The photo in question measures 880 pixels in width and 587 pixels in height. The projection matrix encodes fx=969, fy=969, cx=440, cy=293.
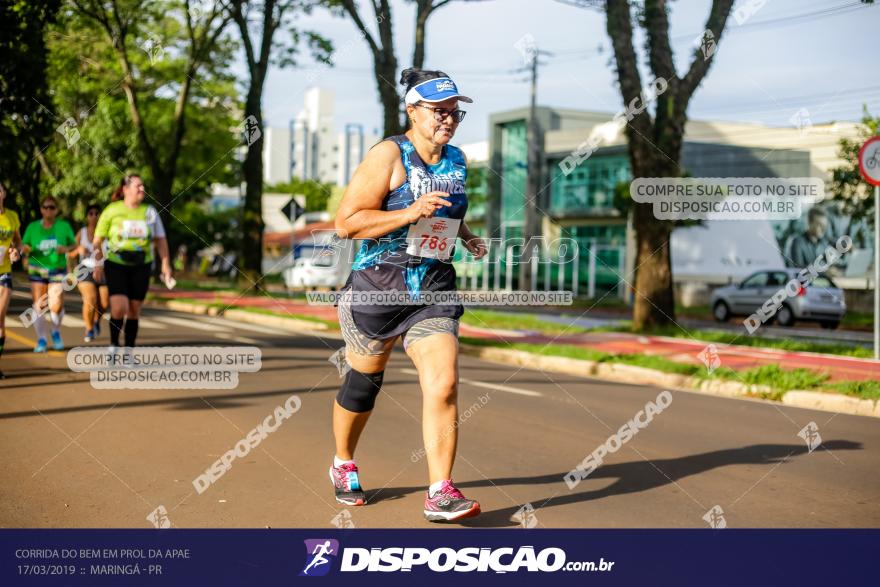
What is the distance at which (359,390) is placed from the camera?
4688mm

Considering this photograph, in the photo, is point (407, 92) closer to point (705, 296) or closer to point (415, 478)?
point (415, 478)

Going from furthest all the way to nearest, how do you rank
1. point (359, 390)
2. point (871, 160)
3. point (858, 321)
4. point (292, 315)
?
point (858, 321) → point (292, 315) → point (871, 160) → point (359, 390)

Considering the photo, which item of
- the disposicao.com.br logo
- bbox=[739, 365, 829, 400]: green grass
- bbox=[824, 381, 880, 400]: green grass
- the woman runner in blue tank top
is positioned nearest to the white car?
bbox=[739, 365, 829, 400]: green grass

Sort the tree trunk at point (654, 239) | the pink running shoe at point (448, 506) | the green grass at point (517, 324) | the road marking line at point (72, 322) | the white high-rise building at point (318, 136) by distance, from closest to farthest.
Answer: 1. the pink running shoe at point (448, 506)
2. the road marking line at point (72, 322)
3. the tree trunk at point (654, 239)
4. the green grass at point (517, 324)
5. the white high-rise building at point (318, 136)

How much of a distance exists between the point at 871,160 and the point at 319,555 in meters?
9.59

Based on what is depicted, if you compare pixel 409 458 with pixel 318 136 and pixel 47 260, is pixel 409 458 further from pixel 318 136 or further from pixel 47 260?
pixel 318 136

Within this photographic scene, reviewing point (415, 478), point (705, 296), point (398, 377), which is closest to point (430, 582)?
point (415, 478)

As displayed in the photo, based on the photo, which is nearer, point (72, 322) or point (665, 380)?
point (665, 380)

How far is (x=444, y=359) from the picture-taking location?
4371 millimetres

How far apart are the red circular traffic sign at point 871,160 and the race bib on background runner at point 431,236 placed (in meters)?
8.35

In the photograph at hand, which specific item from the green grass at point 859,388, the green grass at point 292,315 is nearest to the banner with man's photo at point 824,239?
the green grass at point 292,315

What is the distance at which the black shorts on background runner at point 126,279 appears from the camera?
9.56 metres

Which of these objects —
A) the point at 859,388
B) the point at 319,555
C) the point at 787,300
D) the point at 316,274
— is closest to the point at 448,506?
the point at 319,555

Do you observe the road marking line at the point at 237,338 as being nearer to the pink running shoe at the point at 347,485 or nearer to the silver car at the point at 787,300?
the pink running shoe at the point at 347,485
